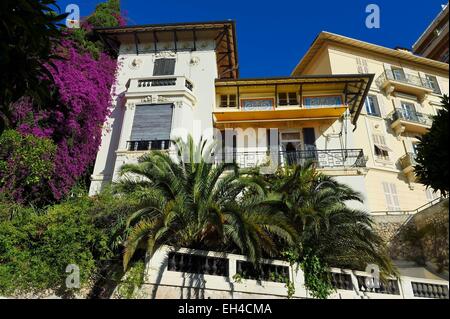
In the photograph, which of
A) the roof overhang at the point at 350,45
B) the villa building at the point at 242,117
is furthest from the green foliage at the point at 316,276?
the roof overhang at the point at 350,45

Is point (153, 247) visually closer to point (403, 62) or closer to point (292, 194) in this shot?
point (292, 194)

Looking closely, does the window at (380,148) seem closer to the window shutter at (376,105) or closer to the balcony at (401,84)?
the window shutter at (376,105)

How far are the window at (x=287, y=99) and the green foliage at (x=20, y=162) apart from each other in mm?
11536

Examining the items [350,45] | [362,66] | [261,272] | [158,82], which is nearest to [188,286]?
[261,272]

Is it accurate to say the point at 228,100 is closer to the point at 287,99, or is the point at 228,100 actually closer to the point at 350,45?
the point at 287,99

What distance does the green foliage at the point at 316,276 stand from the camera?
26.2ft

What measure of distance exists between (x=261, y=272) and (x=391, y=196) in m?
12.9

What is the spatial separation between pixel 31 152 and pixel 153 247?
6.27 meters

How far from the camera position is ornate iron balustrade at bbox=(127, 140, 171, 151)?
14.1 metres

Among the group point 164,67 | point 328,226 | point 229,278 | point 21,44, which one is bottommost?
point 229,278

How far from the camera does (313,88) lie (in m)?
17.3

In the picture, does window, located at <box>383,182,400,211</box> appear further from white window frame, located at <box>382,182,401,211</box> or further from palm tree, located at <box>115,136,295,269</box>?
palm tree, located at <box>115,136,295,269</box>

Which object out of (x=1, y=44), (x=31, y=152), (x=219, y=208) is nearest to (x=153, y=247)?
(x=219, y=208)
